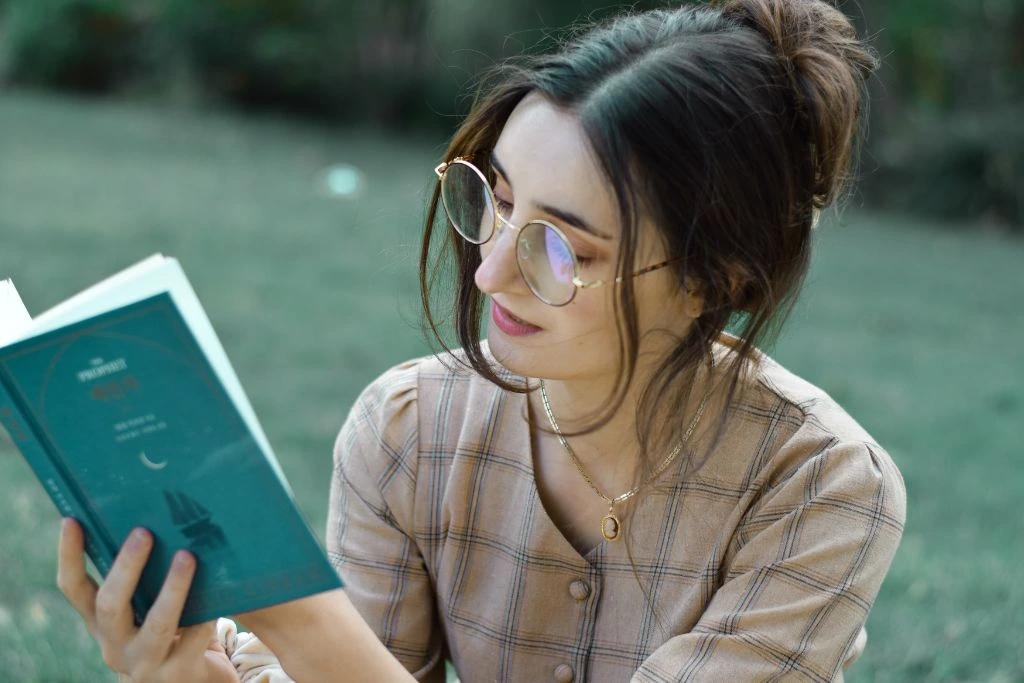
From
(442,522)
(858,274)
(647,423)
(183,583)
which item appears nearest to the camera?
(183,583)

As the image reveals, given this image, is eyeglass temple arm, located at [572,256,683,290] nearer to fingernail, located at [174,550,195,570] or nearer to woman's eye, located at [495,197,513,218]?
woman's eye, located at [495,197,513,218]

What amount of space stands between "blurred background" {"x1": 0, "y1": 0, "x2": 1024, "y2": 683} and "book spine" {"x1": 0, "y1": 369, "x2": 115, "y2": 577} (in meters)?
0.90

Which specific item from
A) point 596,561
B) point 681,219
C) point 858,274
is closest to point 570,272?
point 681,219

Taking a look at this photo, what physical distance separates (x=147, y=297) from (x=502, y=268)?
600 millimetres

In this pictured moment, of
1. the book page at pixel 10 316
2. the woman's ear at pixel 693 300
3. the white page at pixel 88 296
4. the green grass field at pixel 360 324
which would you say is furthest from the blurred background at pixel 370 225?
the white page at pixel 88 296

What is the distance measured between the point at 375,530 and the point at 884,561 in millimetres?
763

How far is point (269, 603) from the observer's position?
1.40 meters

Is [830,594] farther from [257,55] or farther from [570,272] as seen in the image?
[257,55]

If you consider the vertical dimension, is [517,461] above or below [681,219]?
below

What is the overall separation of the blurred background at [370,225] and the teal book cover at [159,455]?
0.91 m

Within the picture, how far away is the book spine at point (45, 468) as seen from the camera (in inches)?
54.2

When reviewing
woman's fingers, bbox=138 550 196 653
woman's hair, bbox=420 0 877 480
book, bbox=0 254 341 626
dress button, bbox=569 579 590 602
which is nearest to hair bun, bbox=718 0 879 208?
woman's hair, bbox=420 0 877 480

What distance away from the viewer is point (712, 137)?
1687 mm

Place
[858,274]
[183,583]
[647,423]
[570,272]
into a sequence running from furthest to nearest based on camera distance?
[858,274] < [647,423] < [570,272] < [183,583]
